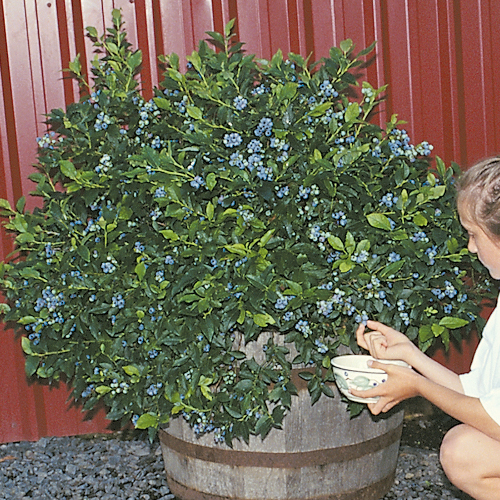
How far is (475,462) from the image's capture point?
6.43 ft

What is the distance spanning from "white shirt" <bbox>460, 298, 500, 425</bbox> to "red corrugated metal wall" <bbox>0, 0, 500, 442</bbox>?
5.29 ft

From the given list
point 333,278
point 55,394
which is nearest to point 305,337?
point 333,278

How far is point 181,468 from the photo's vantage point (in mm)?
2592

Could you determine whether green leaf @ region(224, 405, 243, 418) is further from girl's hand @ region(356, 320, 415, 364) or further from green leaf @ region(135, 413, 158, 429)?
girl's hand @ region(356, 320, 415, 364)

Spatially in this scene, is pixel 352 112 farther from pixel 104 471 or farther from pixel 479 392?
pixel 104 471

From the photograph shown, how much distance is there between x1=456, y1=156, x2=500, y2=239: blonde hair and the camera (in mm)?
1917

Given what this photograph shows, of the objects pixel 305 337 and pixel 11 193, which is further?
pixel 11 193

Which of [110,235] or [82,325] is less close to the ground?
[110,235]

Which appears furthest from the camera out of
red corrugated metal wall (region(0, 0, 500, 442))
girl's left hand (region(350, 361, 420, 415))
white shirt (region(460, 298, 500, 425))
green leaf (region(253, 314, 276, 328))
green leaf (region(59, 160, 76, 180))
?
red corrugated metal wall (region(0, 0, 500, 442))

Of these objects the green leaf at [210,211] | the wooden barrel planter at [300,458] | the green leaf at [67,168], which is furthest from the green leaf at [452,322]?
the green leaf at [67,168]

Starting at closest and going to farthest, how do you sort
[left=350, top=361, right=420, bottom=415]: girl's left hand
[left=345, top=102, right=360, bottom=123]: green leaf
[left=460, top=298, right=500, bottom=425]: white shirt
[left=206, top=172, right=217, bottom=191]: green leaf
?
[left=460, top=298, right=500, bottom=425]: white shirt
[left=350, top=361, right=420, bottom=415]: girl's left hand
[left=206, top=172, right=217, bottom=191]: green leaf
[left=345, top=102, right=360, bottom=123]: green leaf

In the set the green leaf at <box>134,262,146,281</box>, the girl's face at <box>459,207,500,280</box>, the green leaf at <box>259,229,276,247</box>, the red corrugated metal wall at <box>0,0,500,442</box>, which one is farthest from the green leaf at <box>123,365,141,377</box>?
the red corrugated metal wall at <box>0,0,500,442</box>

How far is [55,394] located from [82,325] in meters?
1.24

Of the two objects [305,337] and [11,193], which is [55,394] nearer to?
[11,193]
